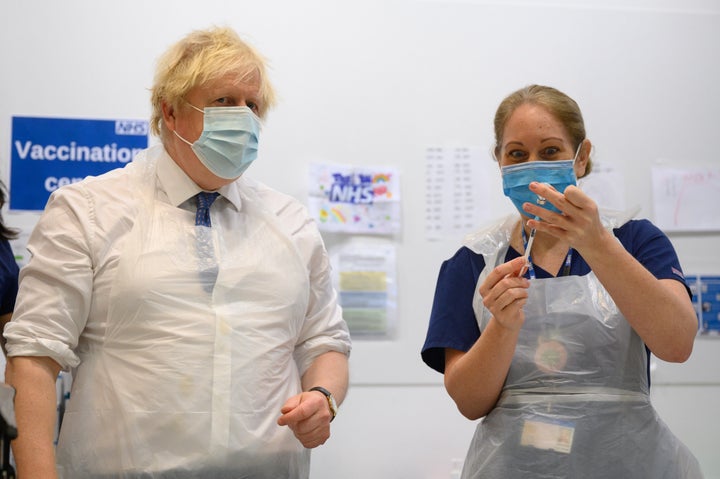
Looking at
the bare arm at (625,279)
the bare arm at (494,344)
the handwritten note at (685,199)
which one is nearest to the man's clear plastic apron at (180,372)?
the bare arm at (494,344)

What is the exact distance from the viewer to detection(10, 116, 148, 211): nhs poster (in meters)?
2.61

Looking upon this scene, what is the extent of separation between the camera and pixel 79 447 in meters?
1.37

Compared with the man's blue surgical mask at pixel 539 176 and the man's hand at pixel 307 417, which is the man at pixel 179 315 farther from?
the man's blue surgical mask at pixel 539 176

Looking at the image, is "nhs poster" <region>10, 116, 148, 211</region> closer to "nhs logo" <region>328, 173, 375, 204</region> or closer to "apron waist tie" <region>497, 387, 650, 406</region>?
"nhs logo" <region>328, 173, 375, 204</region>

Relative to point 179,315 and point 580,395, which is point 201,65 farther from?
point 580,395

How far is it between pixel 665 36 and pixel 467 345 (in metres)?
1.92

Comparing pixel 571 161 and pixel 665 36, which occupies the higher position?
pixel 665 36

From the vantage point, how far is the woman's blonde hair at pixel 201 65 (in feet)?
4.99

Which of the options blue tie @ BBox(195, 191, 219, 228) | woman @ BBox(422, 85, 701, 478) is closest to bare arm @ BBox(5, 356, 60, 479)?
blue tie @ BBox(195, 191, 219, 228)

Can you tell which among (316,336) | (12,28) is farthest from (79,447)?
(12,28)

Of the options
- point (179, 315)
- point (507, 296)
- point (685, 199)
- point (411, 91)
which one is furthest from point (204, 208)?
point (685, 199)

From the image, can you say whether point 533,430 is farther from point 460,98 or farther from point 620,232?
point 460,98

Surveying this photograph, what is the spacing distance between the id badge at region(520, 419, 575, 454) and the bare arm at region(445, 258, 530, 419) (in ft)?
0.30

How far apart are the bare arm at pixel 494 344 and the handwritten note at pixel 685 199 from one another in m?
1.67
